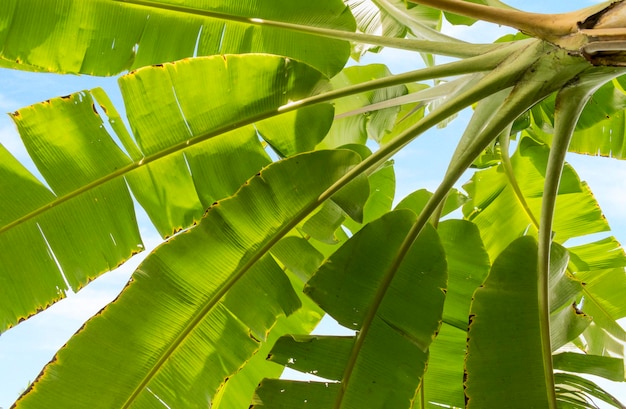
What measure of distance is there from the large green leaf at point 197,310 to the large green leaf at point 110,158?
0.57ft

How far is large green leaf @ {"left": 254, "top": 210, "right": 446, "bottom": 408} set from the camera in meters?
1.46

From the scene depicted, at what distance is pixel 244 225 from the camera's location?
4.91ft

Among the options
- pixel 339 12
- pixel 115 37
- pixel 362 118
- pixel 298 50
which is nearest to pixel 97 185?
pixel 115 37

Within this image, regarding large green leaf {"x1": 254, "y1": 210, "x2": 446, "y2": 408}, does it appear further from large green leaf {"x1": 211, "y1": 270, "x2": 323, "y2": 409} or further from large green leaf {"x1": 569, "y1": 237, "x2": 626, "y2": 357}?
large green leaf {"x1": 569, "y1": 237, "x2": 626, "y2": 357}

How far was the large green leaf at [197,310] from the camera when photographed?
4.65 feet

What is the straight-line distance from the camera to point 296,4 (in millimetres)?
1662

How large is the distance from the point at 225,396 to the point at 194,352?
36cm

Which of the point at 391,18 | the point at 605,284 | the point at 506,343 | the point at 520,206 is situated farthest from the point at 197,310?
the point at 605,284

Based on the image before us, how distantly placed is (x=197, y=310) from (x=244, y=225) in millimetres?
235

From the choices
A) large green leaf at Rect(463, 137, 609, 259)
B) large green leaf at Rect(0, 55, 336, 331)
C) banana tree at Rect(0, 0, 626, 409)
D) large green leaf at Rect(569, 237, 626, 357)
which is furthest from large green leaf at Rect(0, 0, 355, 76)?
large green leaf at Rect(569, 237, 626, 357)

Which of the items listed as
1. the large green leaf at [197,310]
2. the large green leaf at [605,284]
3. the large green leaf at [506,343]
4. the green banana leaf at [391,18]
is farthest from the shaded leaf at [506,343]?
the green banana leaf at [391,18]

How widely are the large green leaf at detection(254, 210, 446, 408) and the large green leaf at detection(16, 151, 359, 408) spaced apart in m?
0.12

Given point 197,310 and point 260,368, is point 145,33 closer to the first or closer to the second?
point 197,310

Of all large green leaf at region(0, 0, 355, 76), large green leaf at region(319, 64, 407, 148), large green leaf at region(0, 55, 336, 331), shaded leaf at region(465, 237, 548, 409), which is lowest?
shaded leaf at region(465, 237, 548, 409)
